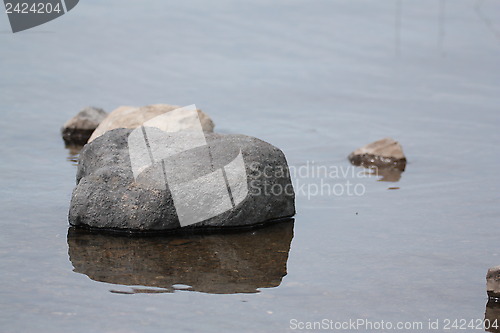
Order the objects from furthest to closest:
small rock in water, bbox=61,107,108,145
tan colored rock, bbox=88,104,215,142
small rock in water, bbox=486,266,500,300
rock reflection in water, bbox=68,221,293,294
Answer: small rock in water, bbox=61,107,108,145 → tan colored rock, bbox=88,104,215,142 → rock reflection in water, bbox=68,221,293,294 → small rock in water, bbox=486,266,500,300

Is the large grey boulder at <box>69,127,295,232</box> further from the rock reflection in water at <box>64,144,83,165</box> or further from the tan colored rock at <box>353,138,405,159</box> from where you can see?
the tan colored rock at <box>353,138,405,159</box>

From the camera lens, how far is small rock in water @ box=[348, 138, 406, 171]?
8.84 metres

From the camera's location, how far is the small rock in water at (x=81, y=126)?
31.4 feet

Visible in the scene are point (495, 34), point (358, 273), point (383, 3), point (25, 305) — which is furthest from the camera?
point (383, 3)

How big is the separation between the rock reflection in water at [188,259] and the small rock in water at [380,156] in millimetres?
2309

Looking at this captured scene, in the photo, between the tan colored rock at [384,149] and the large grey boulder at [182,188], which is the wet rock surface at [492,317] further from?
the tan colored rock at [384,149]

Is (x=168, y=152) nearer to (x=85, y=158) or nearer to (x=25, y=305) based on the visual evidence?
(x=85, y=158)

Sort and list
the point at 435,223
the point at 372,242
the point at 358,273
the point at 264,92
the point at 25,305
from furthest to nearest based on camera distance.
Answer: the point at 264,92 < the point at 435,223 < the point at 372,242 < the point at 358,273 < the point at 25,305

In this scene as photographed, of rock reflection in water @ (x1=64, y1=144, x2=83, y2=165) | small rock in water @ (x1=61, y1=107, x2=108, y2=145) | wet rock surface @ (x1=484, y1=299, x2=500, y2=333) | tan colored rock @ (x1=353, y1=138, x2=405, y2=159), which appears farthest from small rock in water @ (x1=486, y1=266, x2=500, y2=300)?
small rock in water @ (x1=61, y1=107, x2=108, y2=145)

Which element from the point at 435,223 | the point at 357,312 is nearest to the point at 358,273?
the point at 357,312

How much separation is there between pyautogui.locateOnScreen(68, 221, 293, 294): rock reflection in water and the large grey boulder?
0.13 metres

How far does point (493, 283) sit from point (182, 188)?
2481 millimetres

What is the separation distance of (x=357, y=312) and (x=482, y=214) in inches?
96.4

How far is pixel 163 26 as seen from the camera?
1450 centimetres
